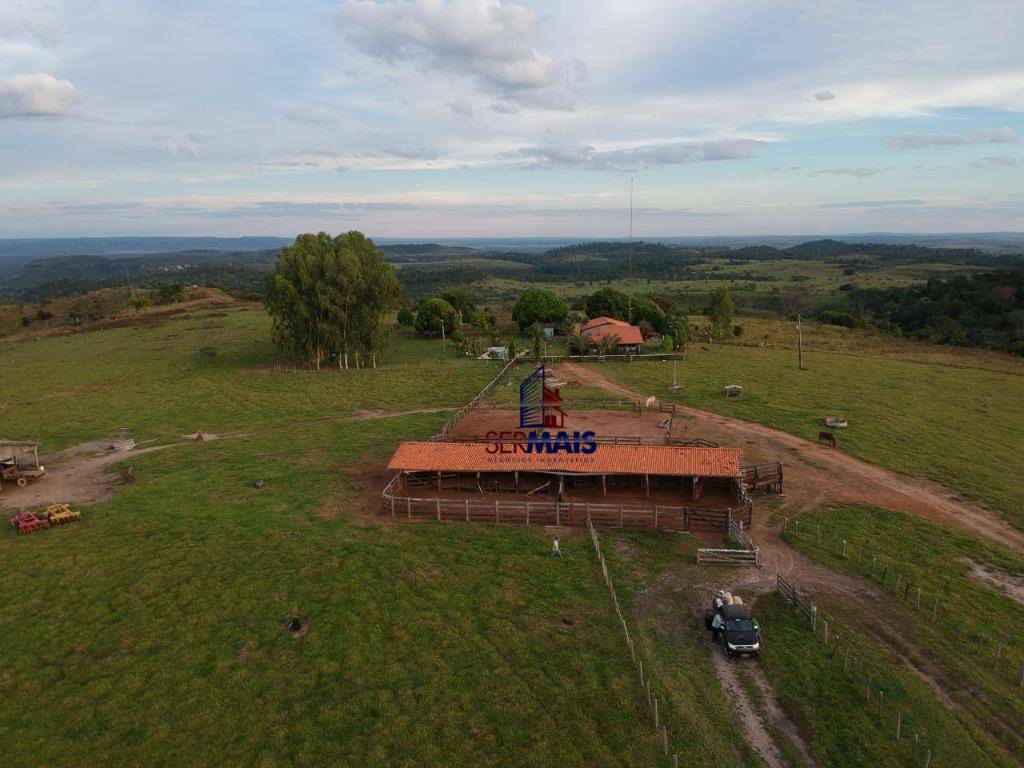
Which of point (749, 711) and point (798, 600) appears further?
point (798, 600)

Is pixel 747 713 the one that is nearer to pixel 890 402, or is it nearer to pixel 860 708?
pixel 860 708

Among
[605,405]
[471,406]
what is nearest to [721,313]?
[605,405]

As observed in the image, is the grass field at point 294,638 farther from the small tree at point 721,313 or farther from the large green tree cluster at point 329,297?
the small tree at point 721,313

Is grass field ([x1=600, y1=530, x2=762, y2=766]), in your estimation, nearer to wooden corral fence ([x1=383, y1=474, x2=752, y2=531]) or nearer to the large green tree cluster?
wooden corral fence ([x1=383, y1=474, x2=752, y2=531])

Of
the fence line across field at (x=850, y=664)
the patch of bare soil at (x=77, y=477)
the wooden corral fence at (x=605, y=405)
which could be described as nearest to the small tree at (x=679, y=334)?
the wooden corral fence at (x=605, y=405)

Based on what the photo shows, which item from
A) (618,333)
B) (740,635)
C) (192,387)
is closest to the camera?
(740,635)

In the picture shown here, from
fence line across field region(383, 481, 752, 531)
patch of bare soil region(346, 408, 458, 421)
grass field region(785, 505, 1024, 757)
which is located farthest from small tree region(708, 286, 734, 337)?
fence line across field region(383, 481, 752, 531)

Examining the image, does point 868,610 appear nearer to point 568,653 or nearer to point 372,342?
point 568,653
